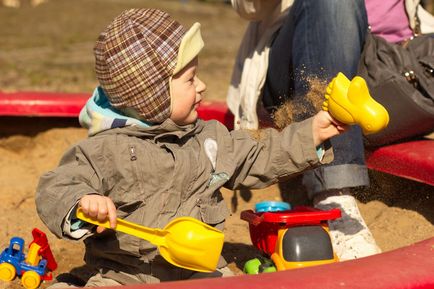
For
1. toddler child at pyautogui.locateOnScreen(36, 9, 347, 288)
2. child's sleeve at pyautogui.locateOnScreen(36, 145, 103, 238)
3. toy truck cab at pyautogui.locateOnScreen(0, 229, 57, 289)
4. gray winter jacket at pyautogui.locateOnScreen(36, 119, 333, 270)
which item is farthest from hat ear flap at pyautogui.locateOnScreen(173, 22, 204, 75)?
toy truck cab at pyautogui.locateOnScreen(0, 229, 57, 289)

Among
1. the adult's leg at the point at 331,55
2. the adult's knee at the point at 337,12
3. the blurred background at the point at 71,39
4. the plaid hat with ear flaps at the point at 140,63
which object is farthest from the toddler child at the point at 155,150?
the blurred background at the point at 71,39

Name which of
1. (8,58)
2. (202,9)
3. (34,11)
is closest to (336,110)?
(8,58)

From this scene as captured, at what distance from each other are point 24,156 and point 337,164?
1.26m

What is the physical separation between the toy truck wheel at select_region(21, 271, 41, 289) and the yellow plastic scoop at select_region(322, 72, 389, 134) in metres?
0.71

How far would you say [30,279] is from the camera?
5.57 feet

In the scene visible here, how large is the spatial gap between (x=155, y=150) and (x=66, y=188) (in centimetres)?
21

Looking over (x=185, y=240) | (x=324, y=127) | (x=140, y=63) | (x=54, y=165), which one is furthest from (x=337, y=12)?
(x=54, y=165)

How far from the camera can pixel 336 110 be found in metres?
1.49

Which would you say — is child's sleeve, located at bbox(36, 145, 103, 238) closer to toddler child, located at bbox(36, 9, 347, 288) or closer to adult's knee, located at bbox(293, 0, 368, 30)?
toddler child, located at bbox(36, 9, 347, 288)

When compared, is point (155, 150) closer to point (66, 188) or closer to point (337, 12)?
point (66, 188)

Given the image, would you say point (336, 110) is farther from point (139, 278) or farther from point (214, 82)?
point (214, 82)

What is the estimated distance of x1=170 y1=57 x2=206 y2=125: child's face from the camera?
1.56 metres

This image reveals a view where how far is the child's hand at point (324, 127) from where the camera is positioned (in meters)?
1.54

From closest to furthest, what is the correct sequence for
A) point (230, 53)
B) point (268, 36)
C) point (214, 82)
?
point (268, 36) < point (214, 82) < point (230, 53)
